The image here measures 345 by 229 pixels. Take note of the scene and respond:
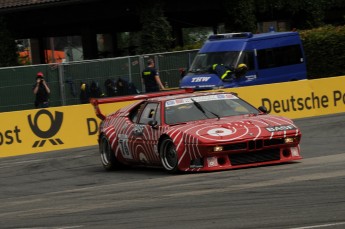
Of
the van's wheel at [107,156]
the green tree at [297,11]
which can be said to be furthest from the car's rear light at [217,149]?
the green tree at [297,11]

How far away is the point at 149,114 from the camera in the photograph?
16.2 metres

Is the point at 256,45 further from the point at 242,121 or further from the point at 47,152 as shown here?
the point at 242,121

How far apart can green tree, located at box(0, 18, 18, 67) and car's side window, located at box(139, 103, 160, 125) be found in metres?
22.4

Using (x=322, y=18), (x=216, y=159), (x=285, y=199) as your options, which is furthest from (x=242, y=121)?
(x=322, y=18)

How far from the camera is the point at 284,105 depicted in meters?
25.7

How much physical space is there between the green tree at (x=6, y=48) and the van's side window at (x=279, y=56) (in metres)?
12.5

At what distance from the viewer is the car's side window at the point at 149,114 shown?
1598cm

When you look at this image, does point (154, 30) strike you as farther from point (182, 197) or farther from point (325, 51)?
point (182, 197)

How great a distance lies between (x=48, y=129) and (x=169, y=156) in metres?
8.19

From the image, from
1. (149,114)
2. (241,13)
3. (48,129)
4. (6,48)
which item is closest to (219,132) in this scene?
(149,114)

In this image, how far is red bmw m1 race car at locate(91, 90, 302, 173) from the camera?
575 inches

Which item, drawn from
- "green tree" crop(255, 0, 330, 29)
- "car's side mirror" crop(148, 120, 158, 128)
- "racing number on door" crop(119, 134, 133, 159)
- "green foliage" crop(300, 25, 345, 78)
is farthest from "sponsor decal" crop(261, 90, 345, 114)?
"green tree" crop(255, 0, 330, 29)

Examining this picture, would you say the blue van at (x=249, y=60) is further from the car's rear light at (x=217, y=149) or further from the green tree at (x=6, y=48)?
the car's rear light at (x=217, y=149)

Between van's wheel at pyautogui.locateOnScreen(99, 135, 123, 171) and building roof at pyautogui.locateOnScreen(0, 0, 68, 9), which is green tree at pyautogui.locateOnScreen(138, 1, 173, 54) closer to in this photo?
building roof at pyautogui.locateOnScreen(0, 0, 68, 9)
